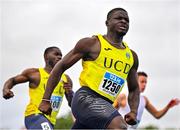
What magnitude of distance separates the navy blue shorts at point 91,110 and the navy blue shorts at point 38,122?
2315mm

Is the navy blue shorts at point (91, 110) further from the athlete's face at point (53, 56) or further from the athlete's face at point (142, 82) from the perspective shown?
the athlete's face at point (142, 82)

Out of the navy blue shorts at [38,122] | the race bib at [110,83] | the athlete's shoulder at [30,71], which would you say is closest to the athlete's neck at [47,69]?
the athlete's shoulder at [30,71]

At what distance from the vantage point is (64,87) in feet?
36.3

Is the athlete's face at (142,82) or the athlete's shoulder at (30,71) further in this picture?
the athlete's face at (142,82)

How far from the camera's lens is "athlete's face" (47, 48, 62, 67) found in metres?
11.5

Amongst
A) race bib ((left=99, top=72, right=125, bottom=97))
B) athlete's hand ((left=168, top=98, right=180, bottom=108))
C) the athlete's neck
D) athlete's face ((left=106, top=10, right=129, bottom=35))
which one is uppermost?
athlete's face ((left=106, top=10, right=129, bottom=35))

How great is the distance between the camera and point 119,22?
8352 mm

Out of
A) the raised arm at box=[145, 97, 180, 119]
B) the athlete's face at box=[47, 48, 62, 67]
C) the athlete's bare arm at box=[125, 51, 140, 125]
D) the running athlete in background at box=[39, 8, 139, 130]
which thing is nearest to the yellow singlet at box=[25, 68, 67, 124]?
the athlete's face at box=[47, 48, 62, 67]

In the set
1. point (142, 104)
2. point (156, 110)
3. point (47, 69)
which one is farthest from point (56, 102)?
point (156, 110)

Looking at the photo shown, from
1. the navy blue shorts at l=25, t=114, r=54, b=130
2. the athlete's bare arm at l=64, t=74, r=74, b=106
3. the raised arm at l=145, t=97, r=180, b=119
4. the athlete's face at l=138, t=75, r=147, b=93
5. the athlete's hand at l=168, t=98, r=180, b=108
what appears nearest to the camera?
the navy blue shorts at l=25, t=114, r=54, b=130

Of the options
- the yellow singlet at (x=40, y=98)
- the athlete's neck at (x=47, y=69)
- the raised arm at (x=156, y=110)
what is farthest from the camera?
the raised arm at (x=156, y=110)

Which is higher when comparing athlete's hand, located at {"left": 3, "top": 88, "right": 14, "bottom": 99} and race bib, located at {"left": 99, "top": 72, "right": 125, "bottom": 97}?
race bib, located at {"left": 99, "top": 72, "right": 125, "bottom": 97}

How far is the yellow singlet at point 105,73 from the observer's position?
8164 mm

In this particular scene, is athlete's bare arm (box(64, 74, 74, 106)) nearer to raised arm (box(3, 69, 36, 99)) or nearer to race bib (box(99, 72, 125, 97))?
raised arm (box(3, 69, 36, 99))
